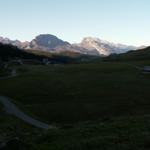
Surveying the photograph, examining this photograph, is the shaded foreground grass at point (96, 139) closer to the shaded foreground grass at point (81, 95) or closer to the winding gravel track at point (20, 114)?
the winding gravel track at point (20, 114)

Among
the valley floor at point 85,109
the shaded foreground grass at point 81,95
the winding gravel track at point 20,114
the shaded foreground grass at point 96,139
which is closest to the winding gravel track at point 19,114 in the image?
the winding gravel track at point 20,114

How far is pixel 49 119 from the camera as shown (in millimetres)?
56531

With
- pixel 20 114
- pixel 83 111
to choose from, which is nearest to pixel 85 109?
pixel 83 111

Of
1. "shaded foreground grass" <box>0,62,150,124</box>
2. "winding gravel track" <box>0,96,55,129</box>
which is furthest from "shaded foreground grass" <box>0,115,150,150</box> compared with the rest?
"shaded foreground grass" <box>0,62,150,124</box>

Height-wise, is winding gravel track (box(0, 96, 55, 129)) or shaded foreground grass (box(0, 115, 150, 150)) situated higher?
shaded foreground grass (box(0, 115, 150, 150))

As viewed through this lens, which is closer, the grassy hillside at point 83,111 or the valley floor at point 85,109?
the grassy hillside at point 83,111

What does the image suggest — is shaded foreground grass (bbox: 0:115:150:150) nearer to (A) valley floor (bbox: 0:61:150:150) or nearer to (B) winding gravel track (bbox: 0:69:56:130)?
(A) valley floor (bbox: 0:61:150:150)

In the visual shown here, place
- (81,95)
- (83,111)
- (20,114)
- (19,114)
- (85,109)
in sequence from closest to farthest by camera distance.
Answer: (19,114)
(20,114)
(83,111)
(85,109)
(81,95)

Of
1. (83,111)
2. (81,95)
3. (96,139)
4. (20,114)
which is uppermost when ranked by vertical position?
(96,139)

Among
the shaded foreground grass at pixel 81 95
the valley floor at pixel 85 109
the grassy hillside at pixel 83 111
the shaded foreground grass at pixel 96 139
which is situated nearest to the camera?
the shaded foreground grass at pixel 96 139

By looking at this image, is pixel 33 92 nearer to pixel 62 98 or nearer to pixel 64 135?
pixel 62 98

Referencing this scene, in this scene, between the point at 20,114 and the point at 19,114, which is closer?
the point at 19,114

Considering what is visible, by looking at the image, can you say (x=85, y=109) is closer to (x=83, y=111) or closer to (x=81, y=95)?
(x=83, y=111)

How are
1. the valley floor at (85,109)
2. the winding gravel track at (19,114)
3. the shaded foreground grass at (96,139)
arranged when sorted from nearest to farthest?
the shaded foreground grass at (96,139) → the valley floor at (85,109) → the winding gravel track at (19,114)
